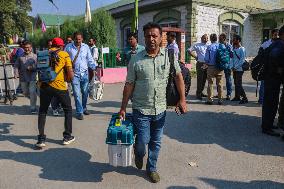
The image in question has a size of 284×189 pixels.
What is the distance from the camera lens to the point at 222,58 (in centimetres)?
789

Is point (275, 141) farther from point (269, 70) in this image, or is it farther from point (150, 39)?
point (150, 39)

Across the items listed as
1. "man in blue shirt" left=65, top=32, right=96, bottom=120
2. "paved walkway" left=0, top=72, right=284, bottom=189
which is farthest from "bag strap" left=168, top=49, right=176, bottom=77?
"man in blue shirt" left=65, top=32, right=96, bottom=120

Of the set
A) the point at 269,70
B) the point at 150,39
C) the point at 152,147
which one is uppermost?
the point at 150,39


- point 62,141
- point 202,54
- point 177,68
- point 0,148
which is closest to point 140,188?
point 177,68

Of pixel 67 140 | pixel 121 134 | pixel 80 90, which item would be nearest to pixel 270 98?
pixel 121 134

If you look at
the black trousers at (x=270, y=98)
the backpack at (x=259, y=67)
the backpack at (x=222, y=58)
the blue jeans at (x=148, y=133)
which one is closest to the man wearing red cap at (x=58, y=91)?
the blue jeans at (x=148, y=133)

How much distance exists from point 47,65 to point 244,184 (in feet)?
11.4

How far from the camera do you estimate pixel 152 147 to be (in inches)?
156

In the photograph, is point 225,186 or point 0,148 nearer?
point 225,186

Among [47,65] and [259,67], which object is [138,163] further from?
[259,67]

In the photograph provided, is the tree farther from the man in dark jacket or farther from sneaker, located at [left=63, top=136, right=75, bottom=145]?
the man in dark jacket

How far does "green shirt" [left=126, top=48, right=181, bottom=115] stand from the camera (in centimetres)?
366

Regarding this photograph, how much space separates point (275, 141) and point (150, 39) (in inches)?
129

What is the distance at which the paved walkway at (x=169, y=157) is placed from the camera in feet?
13.0
